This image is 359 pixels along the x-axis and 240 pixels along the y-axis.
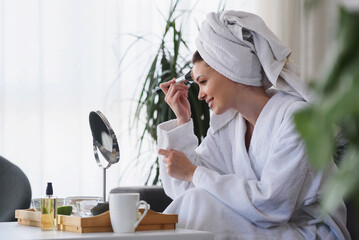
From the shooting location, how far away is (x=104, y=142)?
5.89ft

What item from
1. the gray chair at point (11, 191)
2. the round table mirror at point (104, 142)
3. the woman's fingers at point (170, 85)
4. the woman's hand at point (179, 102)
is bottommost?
the gray chair at point (11, 191)

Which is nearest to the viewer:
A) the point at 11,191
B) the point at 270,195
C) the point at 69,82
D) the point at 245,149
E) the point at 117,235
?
the point at 117,235

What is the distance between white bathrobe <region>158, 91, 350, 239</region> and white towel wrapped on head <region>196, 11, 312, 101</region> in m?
0.08

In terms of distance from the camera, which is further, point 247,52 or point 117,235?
point 247,52

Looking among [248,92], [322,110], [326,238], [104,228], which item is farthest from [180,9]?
[322,110]

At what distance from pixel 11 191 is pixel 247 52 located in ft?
3.76

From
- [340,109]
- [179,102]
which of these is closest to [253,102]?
[179,102]

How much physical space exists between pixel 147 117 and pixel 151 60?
1.49ft

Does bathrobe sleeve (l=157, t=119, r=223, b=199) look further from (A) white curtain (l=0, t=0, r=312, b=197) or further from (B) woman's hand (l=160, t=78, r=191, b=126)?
(A) white curtain (l=0, t=0, r=312, b=197)

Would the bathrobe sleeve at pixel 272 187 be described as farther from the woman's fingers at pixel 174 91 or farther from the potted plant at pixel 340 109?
the potted plant at pixel 340 109

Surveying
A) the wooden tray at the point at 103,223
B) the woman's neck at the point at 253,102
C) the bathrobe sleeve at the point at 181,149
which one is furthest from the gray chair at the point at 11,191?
the woman's neck at the point at 253,102

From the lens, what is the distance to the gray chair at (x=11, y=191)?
2.30 metres

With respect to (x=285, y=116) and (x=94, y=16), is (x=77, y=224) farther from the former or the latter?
(x=94, y=16)

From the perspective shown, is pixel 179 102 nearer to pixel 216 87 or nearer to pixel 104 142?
pixel 216 87
